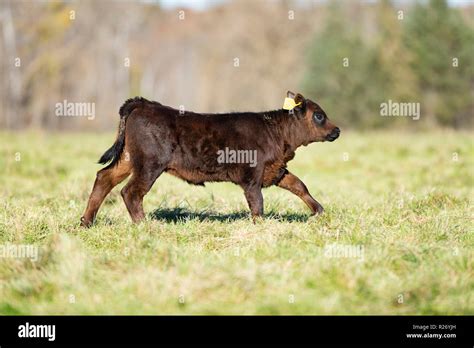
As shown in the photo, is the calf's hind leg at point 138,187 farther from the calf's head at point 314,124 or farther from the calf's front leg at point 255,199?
the calf's head at point 314,124

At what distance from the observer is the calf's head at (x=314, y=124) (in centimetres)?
872

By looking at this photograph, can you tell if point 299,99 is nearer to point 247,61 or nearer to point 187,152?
point 187,152

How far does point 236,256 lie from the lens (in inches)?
263

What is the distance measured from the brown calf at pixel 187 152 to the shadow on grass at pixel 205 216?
15.2 inches

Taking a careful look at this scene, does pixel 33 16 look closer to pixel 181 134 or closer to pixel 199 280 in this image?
pixel 181 134

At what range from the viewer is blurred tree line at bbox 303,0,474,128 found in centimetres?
3844

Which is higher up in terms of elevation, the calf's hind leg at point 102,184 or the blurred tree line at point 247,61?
the blurred tree line at point 247,61

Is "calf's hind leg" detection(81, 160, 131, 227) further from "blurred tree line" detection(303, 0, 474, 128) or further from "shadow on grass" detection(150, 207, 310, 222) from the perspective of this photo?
"blurred tree line" detection(303, 0, 474, 128)

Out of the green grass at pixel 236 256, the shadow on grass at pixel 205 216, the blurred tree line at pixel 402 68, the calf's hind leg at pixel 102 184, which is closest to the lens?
the green grass at pixel 236 256

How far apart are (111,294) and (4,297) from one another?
95 cm

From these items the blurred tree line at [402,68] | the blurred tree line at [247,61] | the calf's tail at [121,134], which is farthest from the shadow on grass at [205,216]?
the blurred tree line at [402,68]
